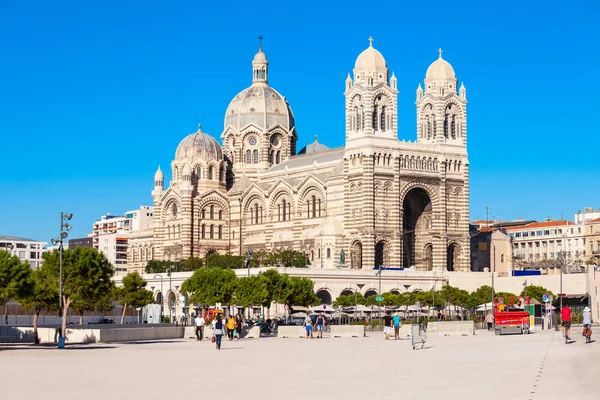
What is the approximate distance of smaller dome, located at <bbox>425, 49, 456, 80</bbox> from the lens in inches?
4574

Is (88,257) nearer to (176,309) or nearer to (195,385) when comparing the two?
(195,385)

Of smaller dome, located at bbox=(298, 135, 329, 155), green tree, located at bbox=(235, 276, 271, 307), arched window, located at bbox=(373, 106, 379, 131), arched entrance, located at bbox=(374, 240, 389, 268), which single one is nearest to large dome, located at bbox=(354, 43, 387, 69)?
arched window, located at bbox=(373, 106, 379, 131)

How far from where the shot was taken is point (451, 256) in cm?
11581

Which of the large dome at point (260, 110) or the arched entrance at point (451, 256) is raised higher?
the large dome at point (260, 110)

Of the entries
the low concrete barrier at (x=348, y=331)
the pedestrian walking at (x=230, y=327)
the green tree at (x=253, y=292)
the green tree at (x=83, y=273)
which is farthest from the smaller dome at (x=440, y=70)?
the green tree at (x=83, y=273)

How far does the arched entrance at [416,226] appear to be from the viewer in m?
115

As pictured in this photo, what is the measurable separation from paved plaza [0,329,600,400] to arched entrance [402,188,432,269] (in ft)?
226

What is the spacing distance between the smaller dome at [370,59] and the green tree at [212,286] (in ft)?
95.9

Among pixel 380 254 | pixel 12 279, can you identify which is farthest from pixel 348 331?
pixel 380 254

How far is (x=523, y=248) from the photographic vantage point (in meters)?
154

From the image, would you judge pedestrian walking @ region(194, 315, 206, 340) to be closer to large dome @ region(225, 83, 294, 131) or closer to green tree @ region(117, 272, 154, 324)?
green tree @ region(117, 272, 154, 324)

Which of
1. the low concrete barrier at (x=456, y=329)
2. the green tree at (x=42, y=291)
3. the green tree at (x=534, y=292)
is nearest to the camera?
the green tree at (x=42, y=291)

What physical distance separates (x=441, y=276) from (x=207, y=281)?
1111 inches

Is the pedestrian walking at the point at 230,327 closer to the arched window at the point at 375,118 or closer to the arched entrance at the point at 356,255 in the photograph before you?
the arched entrance at the point at 356,255
